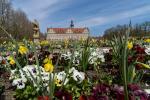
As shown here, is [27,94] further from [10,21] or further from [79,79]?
[10,21]

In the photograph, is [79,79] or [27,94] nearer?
[27,94]

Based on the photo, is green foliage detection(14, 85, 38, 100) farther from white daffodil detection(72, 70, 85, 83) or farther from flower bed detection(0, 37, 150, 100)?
white daffodil detection(72, 70, 85, 83)

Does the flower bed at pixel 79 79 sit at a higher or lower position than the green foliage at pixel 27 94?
higher

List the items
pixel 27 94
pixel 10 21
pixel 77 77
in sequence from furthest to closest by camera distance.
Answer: pixel 10 21 < pixel 77 77 < pixel 27 94

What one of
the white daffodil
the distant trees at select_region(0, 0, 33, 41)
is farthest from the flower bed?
the distant trees at select_region(0, 0, 33, 41)

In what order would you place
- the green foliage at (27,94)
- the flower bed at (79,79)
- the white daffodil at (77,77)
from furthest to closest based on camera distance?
the white daffodil at (77,77), the green foliage at (27,94), the flower bed at (79,79)

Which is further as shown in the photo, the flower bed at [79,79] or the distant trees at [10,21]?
the distant trees at [10,21]

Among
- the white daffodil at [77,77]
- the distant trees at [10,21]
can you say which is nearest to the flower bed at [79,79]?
the white daffodil at [77,77]

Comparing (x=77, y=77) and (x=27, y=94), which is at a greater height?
(x=77, y=77)

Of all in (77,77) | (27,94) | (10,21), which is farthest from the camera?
(10,21)

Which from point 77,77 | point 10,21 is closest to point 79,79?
point 77,77

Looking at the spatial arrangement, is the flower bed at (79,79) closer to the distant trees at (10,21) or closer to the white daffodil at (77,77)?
the white daffodil at (77,77)

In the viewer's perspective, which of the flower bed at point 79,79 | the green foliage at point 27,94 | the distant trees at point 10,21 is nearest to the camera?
the flower bed at point 79,79

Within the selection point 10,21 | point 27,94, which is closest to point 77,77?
point 27,94
